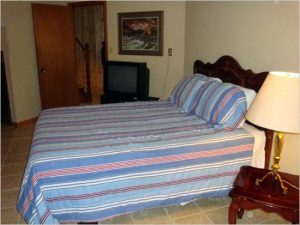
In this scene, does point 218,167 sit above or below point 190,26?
below

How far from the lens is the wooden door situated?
4.39 metres

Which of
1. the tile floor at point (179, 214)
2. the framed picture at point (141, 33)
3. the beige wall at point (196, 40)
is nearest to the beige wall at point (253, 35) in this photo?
the beige wall at point (196, 40)

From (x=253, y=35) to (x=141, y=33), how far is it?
6.95ft

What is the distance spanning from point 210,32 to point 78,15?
173 inches

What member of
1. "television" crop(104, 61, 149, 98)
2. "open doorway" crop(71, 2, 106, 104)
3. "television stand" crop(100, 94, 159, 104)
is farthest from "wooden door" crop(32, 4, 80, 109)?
"open doorway" crop(71, 2, 106, 104)

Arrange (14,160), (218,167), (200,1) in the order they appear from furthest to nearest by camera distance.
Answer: (200,1)
(14,160)
(218,167)

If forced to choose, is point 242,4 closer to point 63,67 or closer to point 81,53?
point 63,67

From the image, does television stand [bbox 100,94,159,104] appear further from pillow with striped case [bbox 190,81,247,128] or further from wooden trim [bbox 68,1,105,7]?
pillow with striped case [bbox 190,81,247,128]

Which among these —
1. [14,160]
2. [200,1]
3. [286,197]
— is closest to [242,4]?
[200,1]

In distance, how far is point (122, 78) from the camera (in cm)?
438

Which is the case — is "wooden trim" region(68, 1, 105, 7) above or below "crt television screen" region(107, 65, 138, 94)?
above

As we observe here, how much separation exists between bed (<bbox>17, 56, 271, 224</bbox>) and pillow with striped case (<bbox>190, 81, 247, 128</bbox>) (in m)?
0.02

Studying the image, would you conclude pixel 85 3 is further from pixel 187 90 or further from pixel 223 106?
pixel 223 106

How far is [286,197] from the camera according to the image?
1.60 meters
